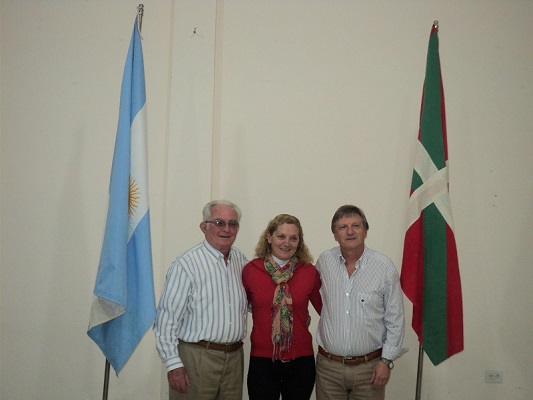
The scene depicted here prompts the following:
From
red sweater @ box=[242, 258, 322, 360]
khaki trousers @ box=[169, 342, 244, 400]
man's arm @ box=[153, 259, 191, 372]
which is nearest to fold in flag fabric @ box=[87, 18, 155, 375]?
man's arm @ box=[153, 259, 191, 372]

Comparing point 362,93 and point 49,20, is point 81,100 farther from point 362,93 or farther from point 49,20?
point 362,93

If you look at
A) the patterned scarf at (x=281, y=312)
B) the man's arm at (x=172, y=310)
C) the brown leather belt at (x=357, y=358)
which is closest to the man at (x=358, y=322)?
the brown leather belt at (x=357, y=358)

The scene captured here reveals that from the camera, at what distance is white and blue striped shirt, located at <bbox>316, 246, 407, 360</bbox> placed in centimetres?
221

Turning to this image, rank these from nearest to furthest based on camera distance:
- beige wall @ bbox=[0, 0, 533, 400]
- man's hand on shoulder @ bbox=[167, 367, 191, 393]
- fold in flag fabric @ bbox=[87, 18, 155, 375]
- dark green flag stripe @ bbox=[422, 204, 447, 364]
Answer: man's hand on shoulder @ bbox=[167, 367, 191, 393], fold in flag fabric @ bbox=[87, 18, 155, 375], dark green flag stripe @ bbox=[422, 204, 447, 364], beige wall @ bbox=[0, 0, 533, 400]

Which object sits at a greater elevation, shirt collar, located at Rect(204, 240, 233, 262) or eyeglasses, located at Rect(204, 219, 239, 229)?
eyeglasses, located at Rect(204, 219, 239, 229)

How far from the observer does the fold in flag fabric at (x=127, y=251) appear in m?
2.33

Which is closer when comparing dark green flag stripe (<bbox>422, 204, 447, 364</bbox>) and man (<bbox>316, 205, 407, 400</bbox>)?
man (<bbox>316, 205, 407, 400</bbox>)

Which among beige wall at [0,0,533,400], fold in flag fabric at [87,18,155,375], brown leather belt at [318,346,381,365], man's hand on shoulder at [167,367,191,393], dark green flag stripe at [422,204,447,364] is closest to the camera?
man's hand on shoulder at [167,367,191,393]

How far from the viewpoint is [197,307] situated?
220 cm

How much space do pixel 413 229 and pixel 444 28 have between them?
1.68 m

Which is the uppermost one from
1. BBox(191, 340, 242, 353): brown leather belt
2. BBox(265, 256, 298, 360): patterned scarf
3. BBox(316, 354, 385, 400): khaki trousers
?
BBox(265, 256, 298, 360): patterned scarf

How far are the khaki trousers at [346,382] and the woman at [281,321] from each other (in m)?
0.07

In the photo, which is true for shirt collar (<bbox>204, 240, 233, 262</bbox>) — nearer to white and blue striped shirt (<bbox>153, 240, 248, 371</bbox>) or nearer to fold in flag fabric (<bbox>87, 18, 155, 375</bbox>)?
white and blue striped shirt (<bbox>153, 240, 248, 371</bbox>)

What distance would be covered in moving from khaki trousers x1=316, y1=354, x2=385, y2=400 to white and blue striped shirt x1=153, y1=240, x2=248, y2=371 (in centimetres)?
44
